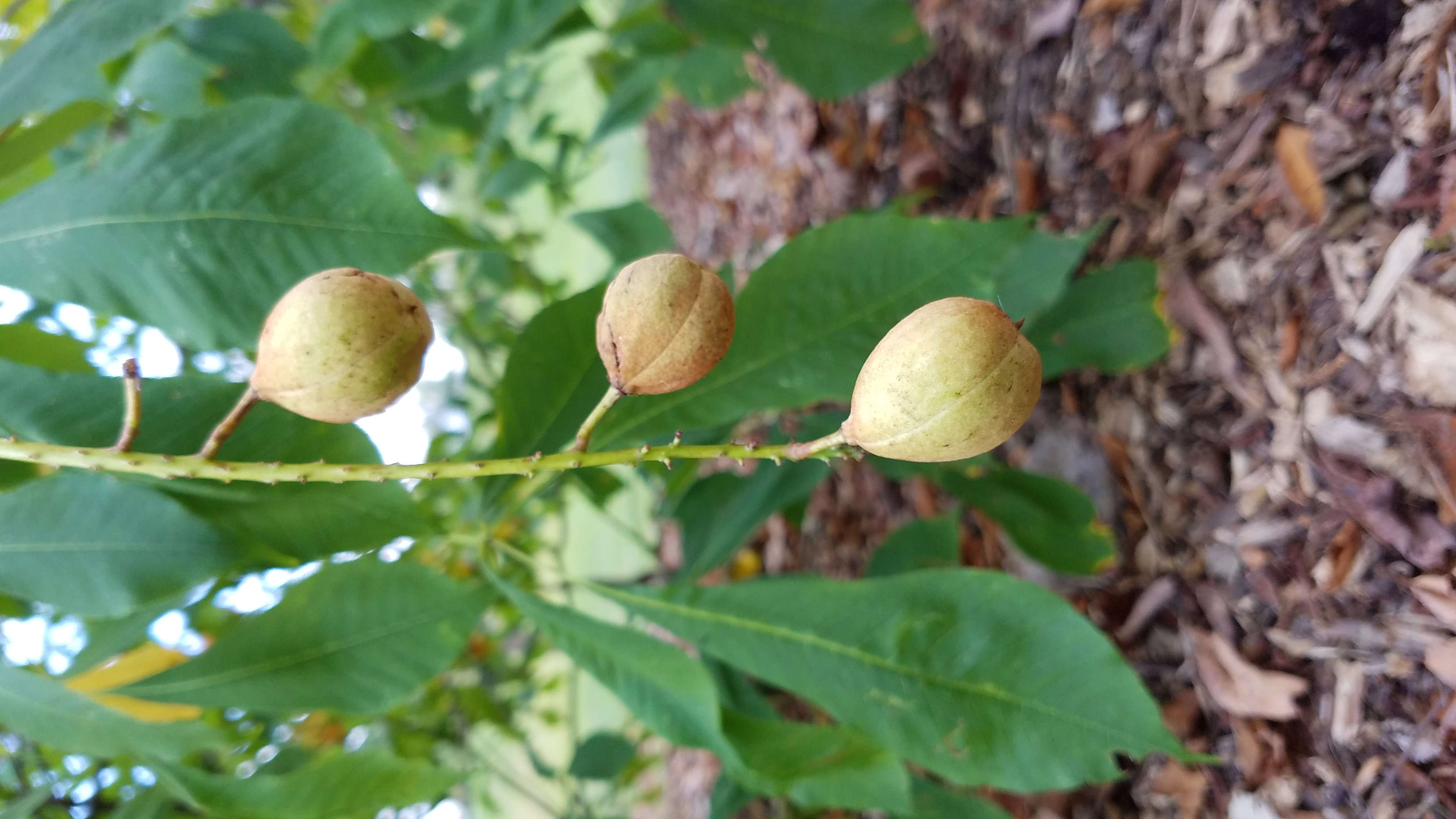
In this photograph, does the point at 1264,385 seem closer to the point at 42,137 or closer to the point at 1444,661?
the point at 1444,661

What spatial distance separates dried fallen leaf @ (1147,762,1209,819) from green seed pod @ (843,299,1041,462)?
0.94m

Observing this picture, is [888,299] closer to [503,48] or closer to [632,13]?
[503,48]

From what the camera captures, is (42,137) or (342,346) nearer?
(342,346)

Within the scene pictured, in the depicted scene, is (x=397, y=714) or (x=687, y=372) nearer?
(x=687, y=372)

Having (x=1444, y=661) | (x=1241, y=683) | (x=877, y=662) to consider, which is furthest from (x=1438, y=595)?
(x=877, y=662)

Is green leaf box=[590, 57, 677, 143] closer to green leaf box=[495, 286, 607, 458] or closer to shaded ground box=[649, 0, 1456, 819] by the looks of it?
shaded ground box=[649, 0, 1456, 819]

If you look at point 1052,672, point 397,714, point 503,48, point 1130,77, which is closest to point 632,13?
point 503,48

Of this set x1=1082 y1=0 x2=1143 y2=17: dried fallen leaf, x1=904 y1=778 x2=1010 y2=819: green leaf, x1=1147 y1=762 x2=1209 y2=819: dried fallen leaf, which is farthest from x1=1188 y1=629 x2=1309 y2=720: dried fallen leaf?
x1=1082 y1=0 x2=1143 y2=17: dried fallen leaf

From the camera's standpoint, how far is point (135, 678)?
3.94ft

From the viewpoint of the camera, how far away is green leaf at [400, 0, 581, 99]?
125cm

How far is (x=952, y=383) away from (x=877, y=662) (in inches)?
19.7

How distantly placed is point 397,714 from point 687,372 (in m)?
1.43

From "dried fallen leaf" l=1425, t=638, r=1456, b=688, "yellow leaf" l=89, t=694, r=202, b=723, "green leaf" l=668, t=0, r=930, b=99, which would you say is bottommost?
"yellow leaf" l=89, t=694, r=202, b=723

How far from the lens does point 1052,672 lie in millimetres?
870
